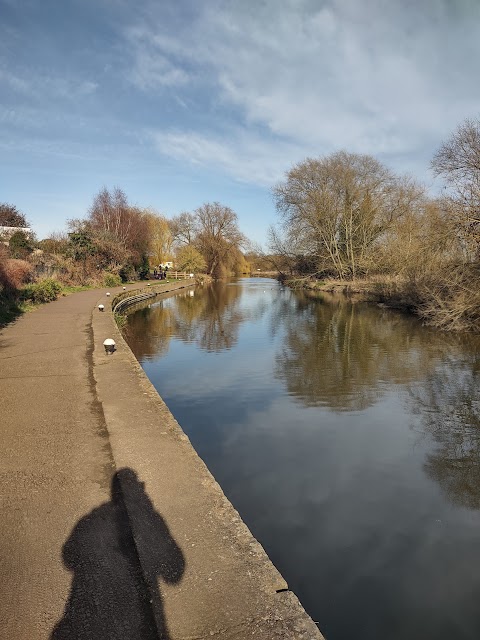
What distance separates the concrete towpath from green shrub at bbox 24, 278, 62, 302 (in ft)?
45.5

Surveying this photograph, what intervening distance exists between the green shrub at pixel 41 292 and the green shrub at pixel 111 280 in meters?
10.2

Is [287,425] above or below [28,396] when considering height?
below

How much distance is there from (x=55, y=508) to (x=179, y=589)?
1.30 m

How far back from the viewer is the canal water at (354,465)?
3.43 metres

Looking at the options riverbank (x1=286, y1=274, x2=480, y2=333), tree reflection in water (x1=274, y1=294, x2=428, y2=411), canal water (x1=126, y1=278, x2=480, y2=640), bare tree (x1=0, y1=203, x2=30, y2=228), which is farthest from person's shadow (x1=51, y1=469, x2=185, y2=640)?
bare tree (x1=0, y1=203, x2=30, y2=228)

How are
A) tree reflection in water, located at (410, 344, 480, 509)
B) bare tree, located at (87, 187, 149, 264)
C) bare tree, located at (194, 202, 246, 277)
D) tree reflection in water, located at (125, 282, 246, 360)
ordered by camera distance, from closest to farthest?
tree reflection in water, located at (410, 344, 480, 509), tree reflection in water, located at (125, 282, 246, 360), bare tree, located at (87, 187, 149, 264), bare tree, located at (194, 202, 246, 277)

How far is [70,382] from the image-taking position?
669cm

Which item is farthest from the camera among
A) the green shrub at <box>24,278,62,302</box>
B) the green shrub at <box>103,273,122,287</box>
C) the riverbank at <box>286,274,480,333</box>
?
the green shrub at <box>103,273,122,287</box>

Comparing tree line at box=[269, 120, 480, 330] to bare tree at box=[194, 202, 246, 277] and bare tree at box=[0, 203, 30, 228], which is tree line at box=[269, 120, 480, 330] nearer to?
bare tree at box=[194, 202, 246, 277]

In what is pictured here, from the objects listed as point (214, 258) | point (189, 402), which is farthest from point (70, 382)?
point (214, 258)

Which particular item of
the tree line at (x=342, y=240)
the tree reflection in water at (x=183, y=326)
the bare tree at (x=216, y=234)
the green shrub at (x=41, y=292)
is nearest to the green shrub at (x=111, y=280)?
the tree line at (x=342, y=240)

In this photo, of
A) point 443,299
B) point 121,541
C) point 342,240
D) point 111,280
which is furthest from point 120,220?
point 121,541

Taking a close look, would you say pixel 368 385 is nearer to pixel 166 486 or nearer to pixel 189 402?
pixel 189 402

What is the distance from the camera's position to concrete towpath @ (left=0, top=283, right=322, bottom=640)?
217 centimetres
